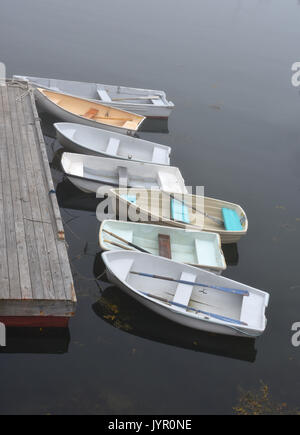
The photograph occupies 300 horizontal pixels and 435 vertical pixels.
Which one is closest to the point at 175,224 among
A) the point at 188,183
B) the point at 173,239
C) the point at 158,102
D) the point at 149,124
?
the point at 173,239

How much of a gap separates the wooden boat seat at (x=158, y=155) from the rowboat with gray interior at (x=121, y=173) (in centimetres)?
94

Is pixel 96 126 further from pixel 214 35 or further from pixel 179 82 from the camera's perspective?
pixel 214 35

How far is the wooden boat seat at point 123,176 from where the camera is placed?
1507 cm

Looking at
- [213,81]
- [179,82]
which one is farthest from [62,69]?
[213,81]

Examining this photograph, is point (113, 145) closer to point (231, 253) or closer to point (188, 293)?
point (231, 253)

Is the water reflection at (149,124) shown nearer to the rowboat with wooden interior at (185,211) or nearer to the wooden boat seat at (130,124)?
the wooden boat seat at (130,124)

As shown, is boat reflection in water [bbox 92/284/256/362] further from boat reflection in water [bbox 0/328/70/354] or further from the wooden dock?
the wooden dock

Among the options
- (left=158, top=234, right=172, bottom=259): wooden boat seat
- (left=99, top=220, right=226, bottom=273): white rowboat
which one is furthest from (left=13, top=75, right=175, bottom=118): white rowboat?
(left=158, top=234, right=172, bottom=259): wooden boat seat

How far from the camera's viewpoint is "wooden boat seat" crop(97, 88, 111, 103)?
67.3 ft

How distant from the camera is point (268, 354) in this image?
1071cm

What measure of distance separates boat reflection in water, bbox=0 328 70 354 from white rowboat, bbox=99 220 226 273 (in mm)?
3081

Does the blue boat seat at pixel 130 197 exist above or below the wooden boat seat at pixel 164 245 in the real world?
above

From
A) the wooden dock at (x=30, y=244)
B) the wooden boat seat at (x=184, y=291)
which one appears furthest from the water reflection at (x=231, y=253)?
the wooden dock at (x=30, y=244)

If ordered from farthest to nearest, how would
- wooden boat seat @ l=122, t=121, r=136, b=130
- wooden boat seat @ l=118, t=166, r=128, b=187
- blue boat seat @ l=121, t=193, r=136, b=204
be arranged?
wooden boat seat @ l=122, t=121, r=136, b=130 < wooden boat seat @ l=118, t=166, r=128, b=187 < blue boat seat @ l=121, t=193, r=136, b=204
